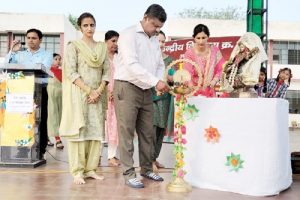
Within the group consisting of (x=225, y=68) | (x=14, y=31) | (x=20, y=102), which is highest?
(x=14, y=31)

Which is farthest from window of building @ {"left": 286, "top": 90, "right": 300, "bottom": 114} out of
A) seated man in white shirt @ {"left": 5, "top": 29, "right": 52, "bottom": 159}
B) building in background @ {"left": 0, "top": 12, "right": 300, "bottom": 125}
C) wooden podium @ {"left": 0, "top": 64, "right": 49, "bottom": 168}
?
wooden podium @ {"left": 0, "top": 64, "right": 49, "bottom": 168}

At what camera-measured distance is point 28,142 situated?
505 cm

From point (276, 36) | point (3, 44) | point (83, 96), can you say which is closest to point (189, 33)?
point (276, 36)

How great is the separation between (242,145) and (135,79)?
3.46 feet

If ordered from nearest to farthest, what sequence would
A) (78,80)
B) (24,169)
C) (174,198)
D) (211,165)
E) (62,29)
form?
(174,198)
(211,165)
(78,80)
(24,169)
(62,29)

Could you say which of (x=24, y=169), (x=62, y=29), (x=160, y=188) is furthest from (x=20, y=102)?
(x=62, y=29)

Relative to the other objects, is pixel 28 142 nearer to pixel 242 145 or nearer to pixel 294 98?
pixel 242 145

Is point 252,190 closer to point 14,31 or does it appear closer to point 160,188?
point 160,188

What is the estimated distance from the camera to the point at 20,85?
5.03 metres

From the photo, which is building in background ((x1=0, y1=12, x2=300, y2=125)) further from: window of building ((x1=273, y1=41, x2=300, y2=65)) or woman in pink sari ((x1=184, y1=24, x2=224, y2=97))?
woman in pink sari ((x1=184, y1=24, x2=224, y2=97))

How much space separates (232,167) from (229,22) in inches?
840

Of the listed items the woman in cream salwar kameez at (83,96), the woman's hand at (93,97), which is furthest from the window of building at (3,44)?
the woman's hand at (93,97)

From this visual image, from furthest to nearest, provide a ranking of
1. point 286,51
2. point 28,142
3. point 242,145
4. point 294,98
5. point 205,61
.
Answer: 1. point 286,51
2. point 294,98
3. point 28,142
4. point 205,61
5. point 242,145

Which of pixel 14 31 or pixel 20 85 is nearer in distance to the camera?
pixel 20 85
